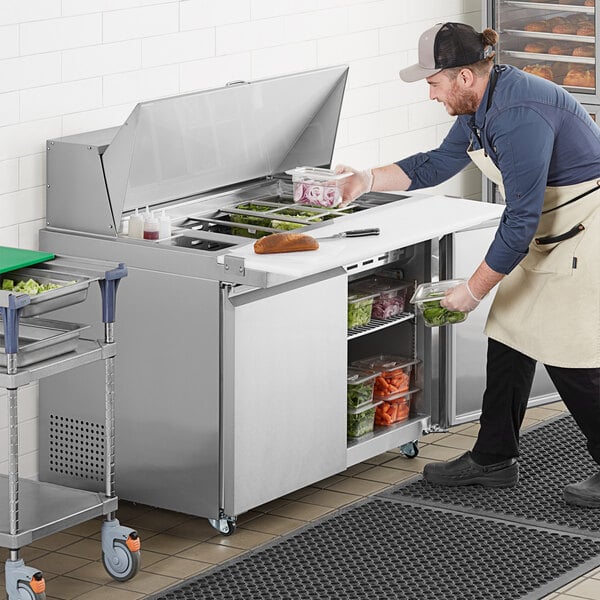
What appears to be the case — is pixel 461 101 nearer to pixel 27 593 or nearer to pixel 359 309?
pixel 359 309

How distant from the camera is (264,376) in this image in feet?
16.6

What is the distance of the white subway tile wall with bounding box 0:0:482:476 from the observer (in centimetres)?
511

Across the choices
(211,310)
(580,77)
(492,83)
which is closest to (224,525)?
(211,310)

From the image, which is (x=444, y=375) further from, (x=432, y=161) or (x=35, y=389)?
(x=35, y=389)

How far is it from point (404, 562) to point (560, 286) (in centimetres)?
113

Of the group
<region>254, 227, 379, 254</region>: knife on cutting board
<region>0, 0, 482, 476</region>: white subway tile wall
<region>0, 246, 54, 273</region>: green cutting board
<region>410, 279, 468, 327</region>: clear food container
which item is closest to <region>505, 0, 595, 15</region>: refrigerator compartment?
<region>0, 0, 482, 476</region>: white subway tile wall

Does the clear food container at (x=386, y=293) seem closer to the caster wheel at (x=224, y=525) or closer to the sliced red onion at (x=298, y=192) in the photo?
the sliced red onion at (x=298, y=192)

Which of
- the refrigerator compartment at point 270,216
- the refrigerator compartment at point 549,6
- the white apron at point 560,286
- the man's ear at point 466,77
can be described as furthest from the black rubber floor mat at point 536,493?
the refrigerator compartment at point 549,6

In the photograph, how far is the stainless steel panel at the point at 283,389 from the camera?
16.3 ft

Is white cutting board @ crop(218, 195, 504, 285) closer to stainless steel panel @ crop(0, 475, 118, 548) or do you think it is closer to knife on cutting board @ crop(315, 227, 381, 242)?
knife on cutting board @ crop(315, 227, 381, 242)

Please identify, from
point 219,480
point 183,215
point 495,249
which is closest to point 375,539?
point 219,480

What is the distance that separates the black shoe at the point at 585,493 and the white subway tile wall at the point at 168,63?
6.53 feet

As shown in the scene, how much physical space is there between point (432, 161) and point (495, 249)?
0.76 metres

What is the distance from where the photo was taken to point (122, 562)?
471 cm
